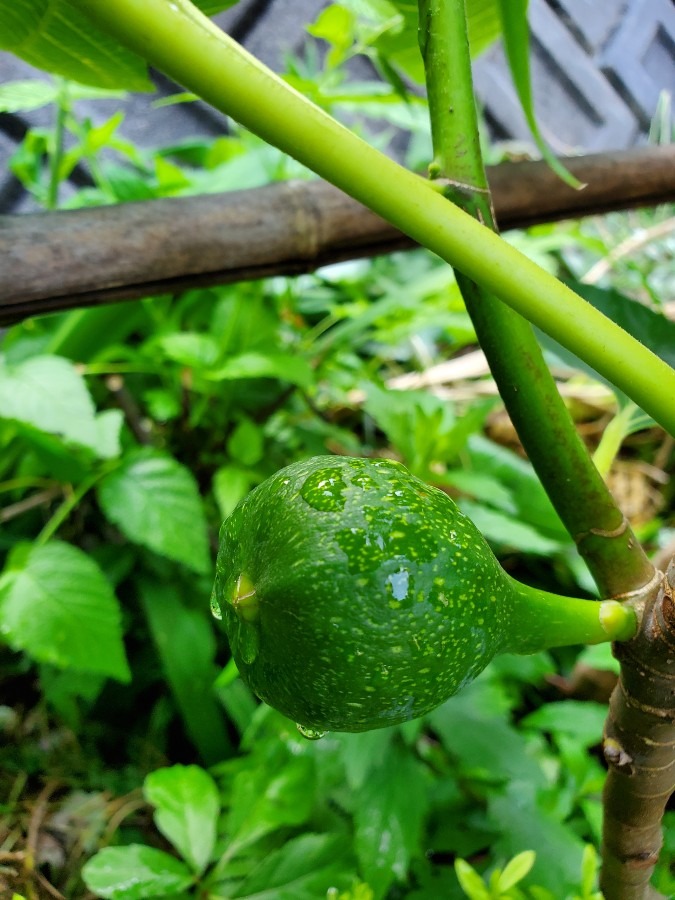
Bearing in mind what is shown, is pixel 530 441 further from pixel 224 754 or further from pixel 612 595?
pixel 224 754

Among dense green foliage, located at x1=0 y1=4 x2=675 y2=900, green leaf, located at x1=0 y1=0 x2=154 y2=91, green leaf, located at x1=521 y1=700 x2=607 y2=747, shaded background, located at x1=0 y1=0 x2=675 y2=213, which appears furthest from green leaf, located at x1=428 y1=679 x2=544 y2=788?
shaded background, located at x1=0 y1=0 x2=675 y2=213

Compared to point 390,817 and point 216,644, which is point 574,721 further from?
point 216,644

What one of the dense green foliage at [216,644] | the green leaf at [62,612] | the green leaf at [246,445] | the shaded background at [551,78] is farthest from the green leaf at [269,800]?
the shaded background at [551,78]

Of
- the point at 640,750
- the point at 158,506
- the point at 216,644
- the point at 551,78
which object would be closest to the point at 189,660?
the point at 216,644

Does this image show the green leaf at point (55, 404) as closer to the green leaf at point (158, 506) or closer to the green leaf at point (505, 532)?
the green leaf at point (158, 506)

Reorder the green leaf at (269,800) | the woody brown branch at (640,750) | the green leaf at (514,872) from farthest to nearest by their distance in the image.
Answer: the green leaf at (269,800) → the green leaf at (514,872) → the woody brown branch at (640,750)

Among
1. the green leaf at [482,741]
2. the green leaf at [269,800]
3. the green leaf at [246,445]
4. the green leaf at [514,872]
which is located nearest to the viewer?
the green leaf at [514,872]

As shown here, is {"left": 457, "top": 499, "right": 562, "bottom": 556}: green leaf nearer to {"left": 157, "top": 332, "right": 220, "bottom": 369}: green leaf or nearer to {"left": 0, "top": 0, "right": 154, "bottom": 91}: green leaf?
{"left": 157, "top": 332, "right": 220, "bottom": 369}: green leaf
